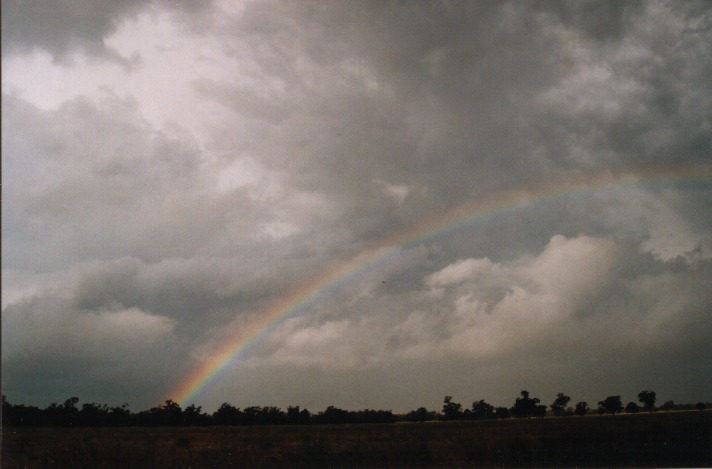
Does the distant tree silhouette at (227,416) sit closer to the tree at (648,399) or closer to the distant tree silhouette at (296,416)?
the distant tree silhouette at (296,416)

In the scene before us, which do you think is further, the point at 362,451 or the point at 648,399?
the point at 648,399

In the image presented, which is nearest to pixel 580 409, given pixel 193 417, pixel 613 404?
pixel 613 404

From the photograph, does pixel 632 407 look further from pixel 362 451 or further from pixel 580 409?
pixel 362 451

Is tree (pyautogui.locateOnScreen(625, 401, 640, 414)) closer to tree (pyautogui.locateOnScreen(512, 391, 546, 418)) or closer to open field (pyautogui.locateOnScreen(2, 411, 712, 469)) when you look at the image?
tree (pyautogui.locateOnScreen(512, 391, 546, 418))

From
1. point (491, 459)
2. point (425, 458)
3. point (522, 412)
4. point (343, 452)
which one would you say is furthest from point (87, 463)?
point (522, 412)

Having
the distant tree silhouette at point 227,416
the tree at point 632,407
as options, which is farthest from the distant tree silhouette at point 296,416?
the tree at point 632,407

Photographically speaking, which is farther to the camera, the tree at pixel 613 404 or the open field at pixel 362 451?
the tree at pixel 613 404

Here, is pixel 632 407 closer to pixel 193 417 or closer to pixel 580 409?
pixel 580 409

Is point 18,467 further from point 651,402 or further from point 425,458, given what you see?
point 651,402

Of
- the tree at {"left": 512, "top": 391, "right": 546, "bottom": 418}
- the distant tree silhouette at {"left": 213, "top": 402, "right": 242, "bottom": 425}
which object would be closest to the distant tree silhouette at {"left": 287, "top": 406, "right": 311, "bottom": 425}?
the distant tree silhouette at {"left": 213, "top": 402, "right": 242, "bottom": 425}

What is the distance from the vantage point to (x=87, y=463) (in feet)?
88.6

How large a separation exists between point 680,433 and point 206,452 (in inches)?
1254

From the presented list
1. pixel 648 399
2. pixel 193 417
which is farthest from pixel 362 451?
pixel 648 399

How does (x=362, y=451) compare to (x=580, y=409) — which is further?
(x=580, y=409)
